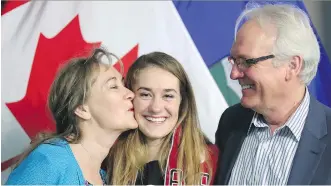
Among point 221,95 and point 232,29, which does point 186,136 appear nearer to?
point 221,95

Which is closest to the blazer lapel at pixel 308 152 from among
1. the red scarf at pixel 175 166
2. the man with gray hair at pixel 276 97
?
the man with gray hair at pixel 276 97

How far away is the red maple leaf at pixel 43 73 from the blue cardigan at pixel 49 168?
3.12 feet

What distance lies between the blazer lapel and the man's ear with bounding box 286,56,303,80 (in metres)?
0.15

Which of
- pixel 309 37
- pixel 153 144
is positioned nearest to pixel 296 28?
pixel 309 37

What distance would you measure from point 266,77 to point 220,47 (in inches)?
42.1

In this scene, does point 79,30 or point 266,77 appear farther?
point 79,30

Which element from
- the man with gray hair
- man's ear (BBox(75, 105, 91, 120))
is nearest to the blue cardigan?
man's ear (BBox(75, 105, 91, 120))

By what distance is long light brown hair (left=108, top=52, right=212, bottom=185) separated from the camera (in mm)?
1829

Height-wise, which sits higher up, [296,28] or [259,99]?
[296,28]

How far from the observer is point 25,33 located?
8.62 ft

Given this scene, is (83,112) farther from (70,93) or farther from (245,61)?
(245,61)

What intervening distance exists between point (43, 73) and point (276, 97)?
1.36 metres

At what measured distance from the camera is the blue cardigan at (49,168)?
5.05 feet

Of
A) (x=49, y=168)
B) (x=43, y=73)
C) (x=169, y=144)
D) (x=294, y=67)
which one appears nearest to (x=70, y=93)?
Result: (x=49, y=168)
